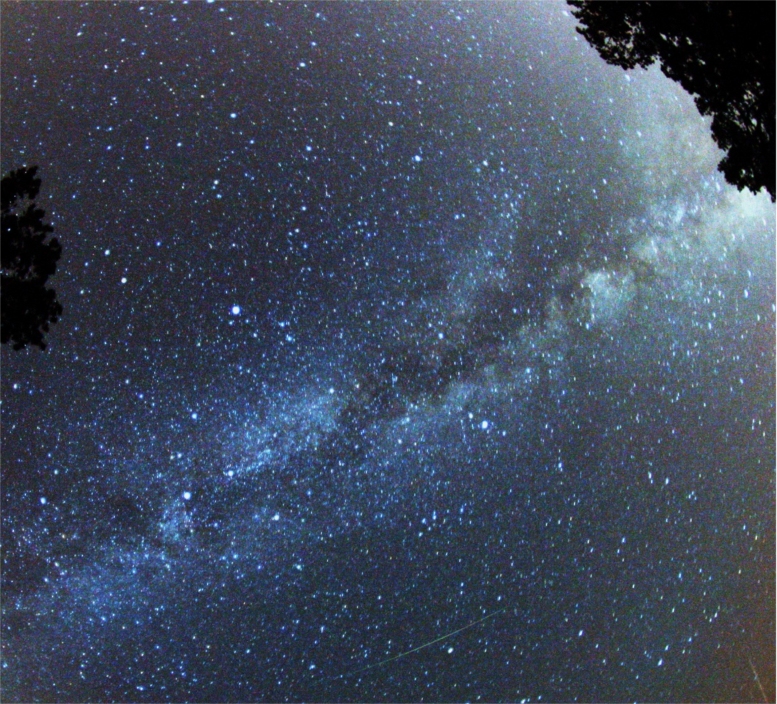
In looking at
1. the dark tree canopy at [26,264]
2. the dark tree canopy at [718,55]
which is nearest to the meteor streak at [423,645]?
the dark tree canopy at [26,264]

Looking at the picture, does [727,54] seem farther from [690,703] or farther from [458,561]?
[690,703]

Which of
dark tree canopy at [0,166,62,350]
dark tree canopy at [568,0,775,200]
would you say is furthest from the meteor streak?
dark tree canopy at [568,0,775,200]

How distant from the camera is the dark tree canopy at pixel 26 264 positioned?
7.76ft

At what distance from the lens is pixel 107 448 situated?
2.50m

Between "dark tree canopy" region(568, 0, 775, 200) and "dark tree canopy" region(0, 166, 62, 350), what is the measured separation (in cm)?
320

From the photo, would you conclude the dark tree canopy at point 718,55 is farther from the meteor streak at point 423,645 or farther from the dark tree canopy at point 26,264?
the dark tree canopy at point 26,264

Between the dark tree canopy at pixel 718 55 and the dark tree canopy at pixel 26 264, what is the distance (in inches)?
126

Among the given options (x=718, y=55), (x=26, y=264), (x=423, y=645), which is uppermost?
(x=26, y=264)

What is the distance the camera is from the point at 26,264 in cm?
238

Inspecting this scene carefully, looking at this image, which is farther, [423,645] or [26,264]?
[423,645]

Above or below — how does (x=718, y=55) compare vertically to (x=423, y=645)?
above

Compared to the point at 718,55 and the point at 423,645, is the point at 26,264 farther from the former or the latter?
the point at 718,55

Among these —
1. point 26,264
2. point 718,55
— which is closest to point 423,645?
point 26,264

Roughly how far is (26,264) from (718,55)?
135 inches
